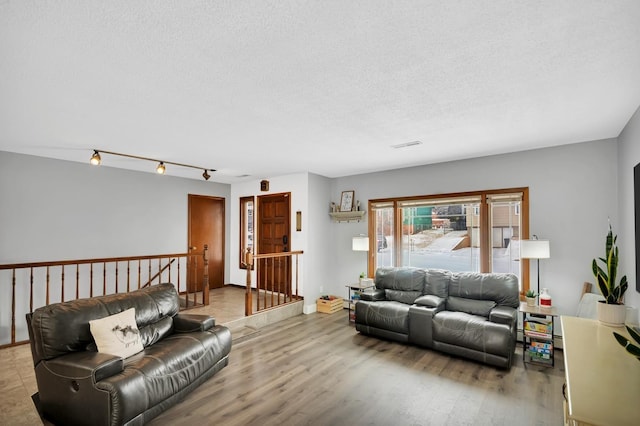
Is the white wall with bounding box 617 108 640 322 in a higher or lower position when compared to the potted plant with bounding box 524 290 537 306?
higher

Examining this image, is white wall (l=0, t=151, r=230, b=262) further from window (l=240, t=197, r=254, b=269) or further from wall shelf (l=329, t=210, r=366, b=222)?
wall shelf (l=329, t=210, r=366, b=222)

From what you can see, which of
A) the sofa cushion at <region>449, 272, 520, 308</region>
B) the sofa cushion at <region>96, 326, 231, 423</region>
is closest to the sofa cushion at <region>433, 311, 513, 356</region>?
the sofa cushion at <region>449, 272, 520, 308</region>

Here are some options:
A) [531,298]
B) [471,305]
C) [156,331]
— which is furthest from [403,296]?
[156,331]

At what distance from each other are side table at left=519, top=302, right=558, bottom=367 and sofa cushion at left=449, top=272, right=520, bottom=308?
0.28 m

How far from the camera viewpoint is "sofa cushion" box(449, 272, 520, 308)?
4.00 m

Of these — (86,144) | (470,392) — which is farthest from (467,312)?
(86,144)

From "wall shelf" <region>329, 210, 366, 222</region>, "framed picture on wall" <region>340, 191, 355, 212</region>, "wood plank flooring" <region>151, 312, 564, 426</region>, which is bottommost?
"wood plank flooring" <region>151, 312, 564, 426</region>

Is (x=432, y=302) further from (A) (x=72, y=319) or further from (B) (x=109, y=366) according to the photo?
(A) (x=72, y=319)

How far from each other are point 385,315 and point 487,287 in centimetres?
141

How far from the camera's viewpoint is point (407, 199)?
5.39m

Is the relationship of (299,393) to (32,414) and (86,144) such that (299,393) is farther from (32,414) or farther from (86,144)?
(86,144)

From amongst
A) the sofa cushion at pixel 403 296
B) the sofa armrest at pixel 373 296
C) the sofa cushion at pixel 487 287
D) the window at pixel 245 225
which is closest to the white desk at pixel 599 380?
the sofa cushion at pixel 487 287

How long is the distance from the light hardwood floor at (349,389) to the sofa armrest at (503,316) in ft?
1.67

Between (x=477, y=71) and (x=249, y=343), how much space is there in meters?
4.07
